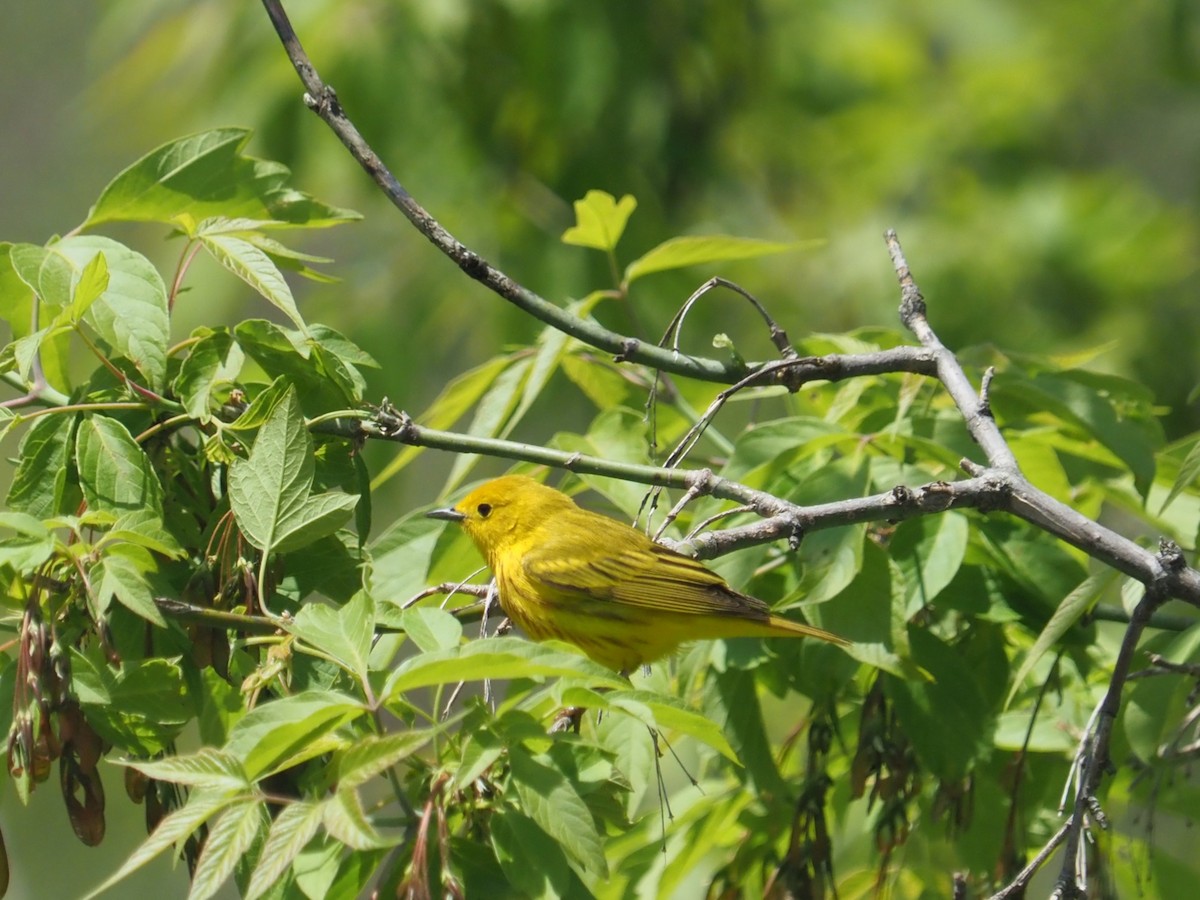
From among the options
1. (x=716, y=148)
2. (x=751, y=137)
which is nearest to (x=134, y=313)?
(x=716, y=148)

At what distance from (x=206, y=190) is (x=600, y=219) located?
820 mm

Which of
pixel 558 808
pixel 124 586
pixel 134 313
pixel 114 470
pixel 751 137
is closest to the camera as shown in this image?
pixel 558 808

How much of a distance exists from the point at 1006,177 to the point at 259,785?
7.27m

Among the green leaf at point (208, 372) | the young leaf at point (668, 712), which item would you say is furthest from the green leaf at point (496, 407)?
the young leaf at point (668, 712)

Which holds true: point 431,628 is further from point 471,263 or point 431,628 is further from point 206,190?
point 206,190

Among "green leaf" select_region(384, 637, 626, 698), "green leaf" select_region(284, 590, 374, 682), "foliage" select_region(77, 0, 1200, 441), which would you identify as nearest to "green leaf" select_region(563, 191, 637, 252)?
"green leaf" select_region(284, 590, 374, 682)

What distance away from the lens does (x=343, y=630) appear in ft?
5.38

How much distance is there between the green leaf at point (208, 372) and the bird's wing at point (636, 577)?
860 mm

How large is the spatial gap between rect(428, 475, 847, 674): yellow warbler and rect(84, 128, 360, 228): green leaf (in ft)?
2.39

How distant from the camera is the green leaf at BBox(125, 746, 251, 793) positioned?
1496 mm

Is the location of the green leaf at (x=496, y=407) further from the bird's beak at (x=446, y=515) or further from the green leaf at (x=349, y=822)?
the green leaf at (x=349, y=822)

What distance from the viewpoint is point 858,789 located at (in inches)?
94.6

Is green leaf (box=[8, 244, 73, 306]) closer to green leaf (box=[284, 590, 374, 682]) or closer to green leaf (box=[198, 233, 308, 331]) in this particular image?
green leaf (box=[198, 233, 308, 331])

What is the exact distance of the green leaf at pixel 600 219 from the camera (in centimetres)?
265
